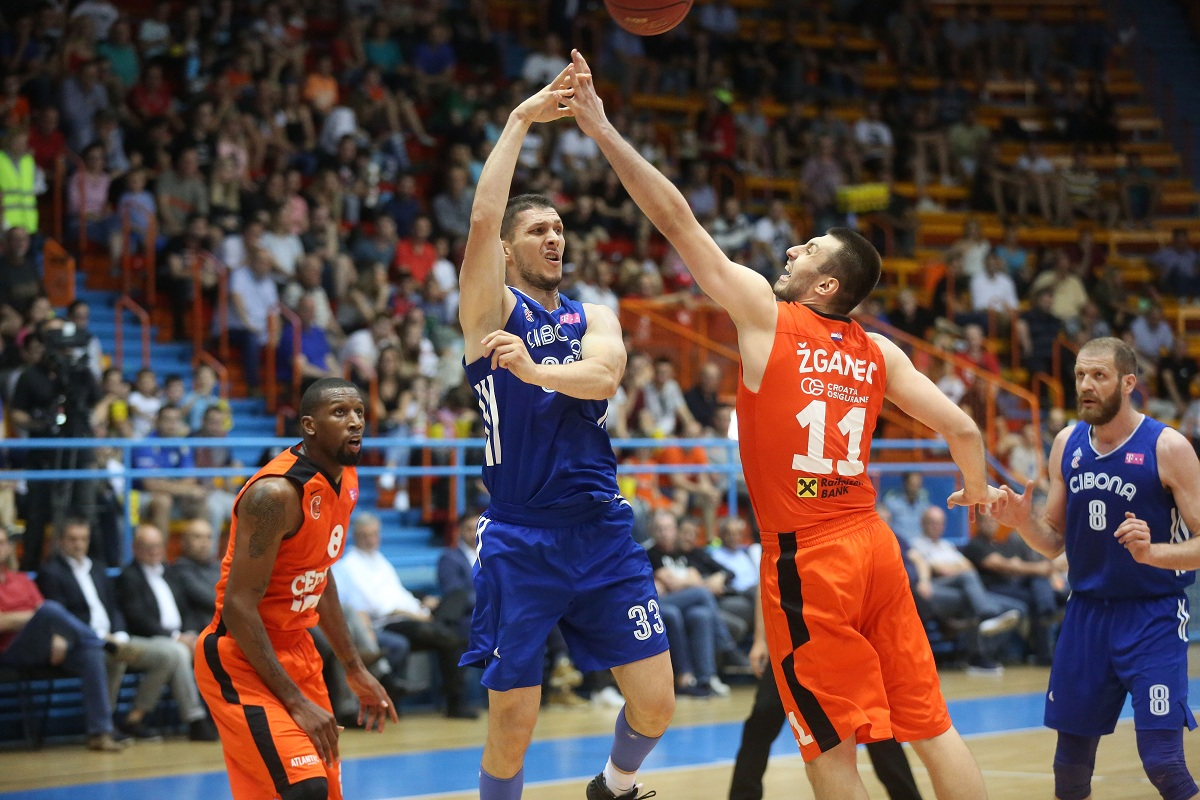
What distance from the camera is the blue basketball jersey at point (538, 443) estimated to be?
Result: 5.25 metres

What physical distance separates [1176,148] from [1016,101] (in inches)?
111

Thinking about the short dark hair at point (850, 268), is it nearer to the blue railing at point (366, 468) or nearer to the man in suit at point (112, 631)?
the blue railing at point (366, 468)

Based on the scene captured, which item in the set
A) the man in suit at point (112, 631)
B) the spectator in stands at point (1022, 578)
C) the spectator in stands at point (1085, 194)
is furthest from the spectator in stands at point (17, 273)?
the spectator in stands at point (1085, 194)

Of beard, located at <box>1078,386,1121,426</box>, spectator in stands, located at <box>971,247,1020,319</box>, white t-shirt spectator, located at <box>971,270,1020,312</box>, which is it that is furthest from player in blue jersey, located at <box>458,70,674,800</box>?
white t-shirt spectator, located at <box>971,270,1020,312</box>

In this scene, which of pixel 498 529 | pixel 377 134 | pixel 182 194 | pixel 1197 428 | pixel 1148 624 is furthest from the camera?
pixel 1197 428

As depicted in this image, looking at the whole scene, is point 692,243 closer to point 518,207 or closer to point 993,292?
point 518,207

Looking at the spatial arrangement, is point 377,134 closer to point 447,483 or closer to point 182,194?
point 182,194

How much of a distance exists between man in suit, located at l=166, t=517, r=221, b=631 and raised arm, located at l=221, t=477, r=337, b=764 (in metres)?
5.13

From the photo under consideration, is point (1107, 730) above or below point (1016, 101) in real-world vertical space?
below

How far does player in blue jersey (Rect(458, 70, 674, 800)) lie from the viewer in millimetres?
5129

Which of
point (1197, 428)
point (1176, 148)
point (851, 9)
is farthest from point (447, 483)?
point (1176, 148)

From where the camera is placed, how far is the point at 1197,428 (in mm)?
17422

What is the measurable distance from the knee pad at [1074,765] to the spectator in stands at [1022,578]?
313 inches

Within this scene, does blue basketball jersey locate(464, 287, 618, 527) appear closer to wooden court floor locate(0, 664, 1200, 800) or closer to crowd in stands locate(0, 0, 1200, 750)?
wooden court floor locate(0, 664, 1200, 800)
